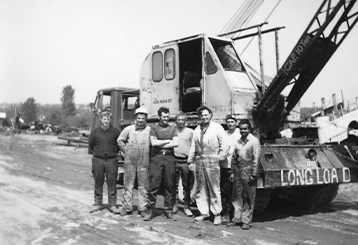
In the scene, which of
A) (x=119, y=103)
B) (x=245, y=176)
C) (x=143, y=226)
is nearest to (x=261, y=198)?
A: (x=245, y=176)

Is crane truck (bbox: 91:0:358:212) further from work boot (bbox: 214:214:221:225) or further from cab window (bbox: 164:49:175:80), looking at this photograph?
work boot (bbox: 214:214:221:225)

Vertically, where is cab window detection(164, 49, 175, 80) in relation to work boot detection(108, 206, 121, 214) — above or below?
above

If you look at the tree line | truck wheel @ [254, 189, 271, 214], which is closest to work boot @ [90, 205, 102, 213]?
truck wheel @ [254, 189, 271, 214]

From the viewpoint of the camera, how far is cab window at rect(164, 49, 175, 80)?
26.3 ft

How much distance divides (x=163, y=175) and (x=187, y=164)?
479 millimetres

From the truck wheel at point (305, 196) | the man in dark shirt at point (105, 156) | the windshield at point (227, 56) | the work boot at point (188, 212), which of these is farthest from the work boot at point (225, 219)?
the windshield at point (227, 56)


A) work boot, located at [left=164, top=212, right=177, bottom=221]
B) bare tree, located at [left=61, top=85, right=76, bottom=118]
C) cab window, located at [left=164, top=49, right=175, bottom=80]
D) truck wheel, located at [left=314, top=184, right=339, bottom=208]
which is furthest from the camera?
bare tree, located at [left=61, top=85, right=76, bottom=118]

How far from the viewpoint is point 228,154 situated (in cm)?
625

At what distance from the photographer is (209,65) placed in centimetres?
738

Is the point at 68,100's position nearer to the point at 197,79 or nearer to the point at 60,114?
the point at 60,114

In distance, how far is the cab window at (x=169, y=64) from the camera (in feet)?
26.3

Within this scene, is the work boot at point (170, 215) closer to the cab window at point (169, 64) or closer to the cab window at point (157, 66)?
the cab window at point (169, 64)

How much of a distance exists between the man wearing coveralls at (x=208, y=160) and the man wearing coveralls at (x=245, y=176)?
10.6 inches

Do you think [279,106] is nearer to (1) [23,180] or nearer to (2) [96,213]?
(2) [96,213]
